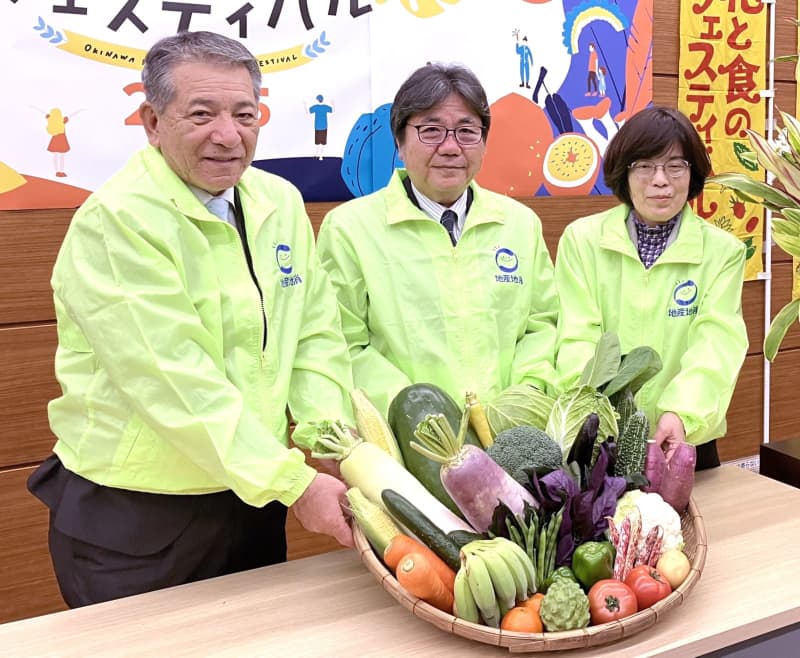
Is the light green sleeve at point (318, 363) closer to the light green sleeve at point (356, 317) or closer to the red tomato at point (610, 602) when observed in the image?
the light green sleeve at point (356, 317)

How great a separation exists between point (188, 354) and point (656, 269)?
1142 millimetres

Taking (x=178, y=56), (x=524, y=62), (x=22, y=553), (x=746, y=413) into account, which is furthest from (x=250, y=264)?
(x=746, y=413)

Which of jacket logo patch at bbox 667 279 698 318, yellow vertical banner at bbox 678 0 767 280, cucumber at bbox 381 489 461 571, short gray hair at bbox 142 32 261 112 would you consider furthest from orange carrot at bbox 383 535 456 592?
yellow vertical banner at bbox 678 0 767 280

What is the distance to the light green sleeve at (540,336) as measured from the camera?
5.79 ft

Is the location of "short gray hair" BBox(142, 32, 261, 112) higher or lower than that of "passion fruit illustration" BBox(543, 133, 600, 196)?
higher

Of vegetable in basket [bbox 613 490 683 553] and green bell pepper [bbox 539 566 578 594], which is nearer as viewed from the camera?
green bell pepper [bbox 539 566 578 594]

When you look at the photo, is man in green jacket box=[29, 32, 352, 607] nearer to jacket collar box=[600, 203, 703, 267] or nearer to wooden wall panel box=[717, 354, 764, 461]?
jacket collar box=[600, 203, 703, 267]

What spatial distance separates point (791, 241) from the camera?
5.23ft

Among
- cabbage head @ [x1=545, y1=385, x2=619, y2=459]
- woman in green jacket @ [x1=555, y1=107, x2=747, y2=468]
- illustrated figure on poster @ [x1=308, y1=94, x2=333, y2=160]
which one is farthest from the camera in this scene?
illustrated figure on poster @ [x1=308, y1=94, x2=333, y2=160]

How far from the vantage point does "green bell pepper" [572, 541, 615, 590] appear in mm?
1095

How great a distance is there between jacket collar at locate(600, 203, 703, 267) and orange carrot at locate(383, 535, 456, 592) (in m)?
1.03

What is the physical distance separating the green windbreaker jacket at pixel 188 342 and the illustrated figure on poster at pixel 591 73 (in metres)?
1.94

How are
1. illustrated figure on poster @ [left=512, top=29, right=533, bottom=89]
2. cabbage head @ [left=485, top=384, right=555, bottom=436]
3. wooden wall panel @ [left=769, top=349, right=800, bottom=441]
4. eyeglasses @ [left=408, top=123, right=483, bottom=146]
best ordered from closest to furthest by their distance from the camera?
cabbage head @ [left=485, top=384, right=555, bottom=436], eyeglasses @ [left=408, top=123, right=483, bottom=146], illustrated figure on poster @ [left=512, top=29, right=533, bottom=89], wooden wall panel @ [left=769, top=349, right=800, bottom=441]

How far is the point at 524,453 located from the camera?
4.08 feet
